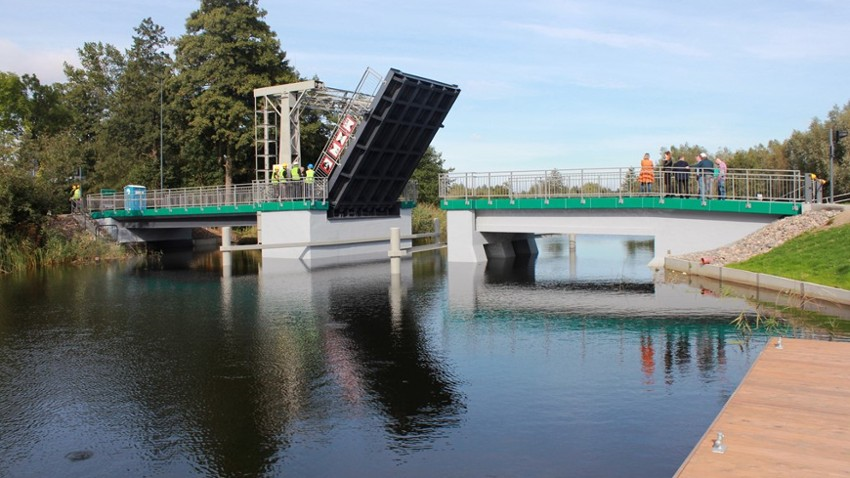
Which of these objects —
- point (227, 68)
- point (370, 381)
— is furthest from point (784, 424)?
point (227, 68)

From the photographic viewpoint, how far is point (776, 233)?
2045 cm

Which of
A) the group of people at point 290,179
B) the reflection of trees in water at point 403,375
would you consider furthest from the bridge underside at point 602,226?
the reflection of trees in water at point 403,375

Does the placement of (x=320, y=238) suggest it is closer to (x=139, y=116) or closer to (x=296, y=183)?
(x=296, y=183)

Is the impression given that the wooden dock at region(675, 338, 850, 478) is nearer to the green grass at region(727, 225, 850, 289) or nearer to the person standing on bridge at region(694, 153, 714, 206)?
the green grass at region(727, 225, 850, 289)

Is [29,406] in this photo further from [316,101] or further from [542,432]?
[316,101]

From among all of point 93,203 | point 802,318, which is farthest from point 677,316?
point 93,203

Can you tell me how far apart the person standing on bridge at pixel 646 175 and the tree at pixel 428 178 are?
2753cm

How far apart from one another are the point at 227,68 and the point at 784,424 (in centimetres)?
4206

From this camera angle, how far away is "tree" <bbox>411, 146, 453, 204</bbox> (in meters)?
52.0

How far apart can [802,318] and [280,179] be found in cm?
2233

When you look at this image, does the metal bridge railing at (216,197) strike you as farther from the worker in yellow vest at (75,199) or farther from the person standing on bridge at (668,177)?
the person standing on bridge at (668,177)

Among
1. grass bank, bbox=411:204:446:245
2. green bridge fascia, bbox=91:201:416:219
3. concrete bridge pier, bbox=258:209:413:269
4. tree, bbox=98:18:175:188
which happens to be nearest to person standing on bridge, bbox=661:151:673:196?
concrete bridge pier, bbox=258:209:413:269

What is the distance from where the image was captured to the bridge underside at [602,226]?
73.5 feet

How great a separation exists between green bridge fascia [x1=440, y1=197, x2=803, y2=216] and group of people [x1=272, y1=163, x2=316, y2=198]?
6260 millimetres
